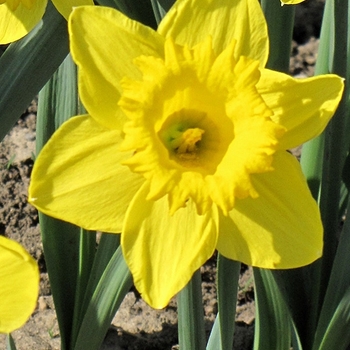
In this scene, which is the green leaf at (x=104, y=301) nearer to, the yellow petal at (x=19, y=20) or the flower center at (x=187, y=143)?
the flower center at (x=187, y=143)

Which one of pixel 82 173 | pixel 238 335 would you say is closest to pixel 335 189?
pixel 82 173

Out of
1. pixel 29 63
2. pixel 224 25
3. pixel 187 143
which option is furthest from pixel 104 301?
pixel 224 25

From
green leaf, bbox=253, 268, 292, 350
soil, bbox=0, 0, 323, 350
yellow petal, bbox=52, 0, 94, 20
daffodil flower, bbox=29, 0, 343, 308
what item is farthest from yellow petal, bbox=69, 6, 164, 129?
soil, bbox=0, 0, 323, 350

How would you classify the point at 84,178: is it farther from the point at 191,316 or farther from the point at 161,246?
the point at 191,316

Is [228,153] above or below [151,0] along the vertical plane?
below

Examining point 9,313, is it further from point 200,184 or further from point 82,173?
point 200,184

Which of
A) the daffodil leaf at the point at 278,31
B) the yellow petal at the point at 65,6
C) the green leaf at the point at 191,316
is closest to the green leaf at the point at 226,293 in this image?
the green leaf at the point at 191,316
